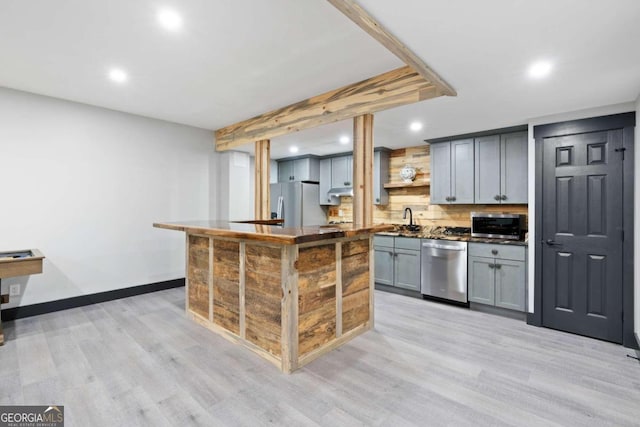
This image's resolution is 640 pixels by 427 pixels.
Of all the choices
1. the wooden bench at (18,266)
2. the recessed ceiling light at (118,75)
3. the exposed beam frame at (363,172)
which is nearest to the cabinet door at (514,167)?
the exposed beam frame at (363,172)

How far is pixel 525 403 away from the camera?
2059 mm

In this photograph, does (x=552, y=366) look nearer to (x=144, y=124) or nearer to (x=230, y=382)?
(x=230, y=382)

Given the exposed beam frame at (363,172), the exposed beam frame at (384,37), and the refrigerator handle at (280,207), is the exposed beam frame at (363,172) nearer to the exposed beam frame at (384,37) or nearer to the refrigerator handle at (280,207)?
the exposed beam frame at (384,37)

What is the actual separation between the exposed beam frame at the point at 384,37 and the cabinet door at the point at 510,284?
226 centimetres

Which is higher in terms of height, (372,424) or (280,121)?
(280,121)

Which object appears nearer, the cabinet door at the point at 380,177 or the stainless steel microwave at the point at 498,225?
the stainless steel microwave at the point at 498,225

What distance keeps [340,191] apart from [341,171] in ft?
1.30

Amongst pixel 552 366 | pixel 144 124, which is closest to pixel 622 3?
pixel 552 366

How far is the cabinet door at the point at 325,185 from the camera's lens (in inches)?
241

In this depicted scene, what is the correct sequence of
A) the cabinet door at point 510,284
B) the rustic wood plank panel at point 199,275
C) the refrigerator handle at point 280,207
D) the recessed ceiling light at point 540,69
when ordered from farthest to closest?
the refrigerator handle at point 280,207, the cabinet door at point 510,284, the rustic wood plank panel at point 199,275, the recessed ceiling light at point 540,69

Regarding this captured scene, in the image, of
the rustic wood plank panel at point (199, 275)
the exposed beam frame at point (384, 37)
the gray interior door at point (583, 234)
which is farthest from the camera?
the rustic wood plank panel at point (199, 275)

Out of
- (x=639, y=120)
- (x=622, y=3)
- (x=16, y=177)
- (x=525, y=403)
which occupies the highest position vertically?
(x=622, y=3)

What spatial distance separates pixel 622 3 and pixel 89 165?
5041mm

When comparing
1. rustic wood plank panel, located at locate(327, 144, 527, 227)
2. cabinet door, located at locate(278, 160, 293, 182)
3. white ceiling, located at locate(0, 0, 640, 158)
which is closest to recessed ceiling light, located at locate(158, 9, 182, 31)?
white ceiling, located at locate(0, 0, 640, 158)
